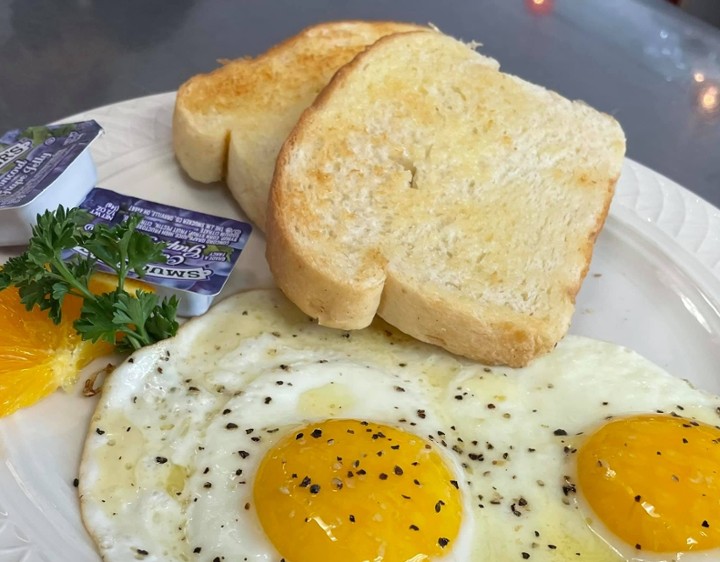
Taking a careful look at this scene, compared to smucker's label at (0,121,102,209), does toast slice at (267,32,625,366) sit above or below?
above

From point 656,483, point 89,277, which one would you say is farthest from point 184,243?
point 656,483

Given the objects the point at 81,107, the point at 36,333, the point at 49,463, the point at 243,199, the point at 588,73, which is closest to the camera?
the point at 49,463

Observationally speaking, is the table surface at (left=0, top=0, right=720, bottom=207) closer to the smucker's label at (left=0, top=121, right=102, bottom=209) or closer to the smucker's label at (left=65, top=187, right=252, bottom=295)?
the smucker's label at (left=0, top=121, right=102, bottom=209)

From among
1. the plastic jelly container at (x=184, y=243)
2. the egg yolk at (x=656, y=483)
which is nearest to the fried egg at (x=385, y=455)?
the egg yolk at (x=656, y=483)

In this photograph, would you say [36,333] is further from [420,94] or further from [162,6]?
[162,6]

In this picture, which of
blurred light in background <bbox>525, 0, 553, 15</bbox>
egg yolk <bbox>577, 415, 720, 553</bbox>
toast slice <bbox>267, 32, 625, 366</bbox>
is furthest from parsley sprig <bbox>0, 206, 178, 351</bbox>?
blurred light in background <bbox>525, 0, 553, 15</bbox>

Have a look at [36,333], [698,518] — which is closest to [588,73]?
[698,518]
